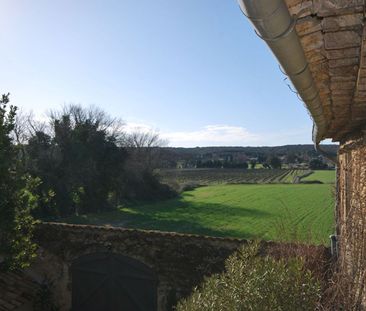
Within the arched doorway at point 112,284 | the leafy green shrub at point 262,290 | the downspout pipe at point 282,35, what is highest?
the downspout pipe at point 282,35

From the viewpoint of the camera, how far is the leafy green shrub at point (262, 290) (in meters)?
4.49

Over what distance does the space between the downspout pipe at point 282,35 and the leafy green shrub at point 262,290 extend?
2381 mm

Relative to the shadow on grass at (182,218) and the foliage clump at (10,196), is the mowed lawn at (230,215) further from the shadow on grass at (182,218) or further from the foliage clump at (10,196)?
the foliage clump at (10,196)

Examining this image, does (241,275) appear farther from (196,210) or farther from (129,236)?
(196,210)

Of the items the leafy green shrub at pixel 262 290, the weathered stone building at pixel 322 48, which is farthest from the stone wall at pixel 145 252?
the weathered stone building at pixel 322 48

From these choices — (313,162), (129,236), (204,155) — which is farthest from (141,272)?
(204,155)

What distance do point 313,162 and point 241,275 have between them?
91.7 m

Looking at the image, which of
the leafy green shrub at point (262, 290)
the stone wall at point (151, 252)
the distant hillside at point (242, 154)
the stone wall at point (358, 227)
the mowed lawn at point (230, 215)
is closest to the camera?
the leafy green shrub at point (262, 290)

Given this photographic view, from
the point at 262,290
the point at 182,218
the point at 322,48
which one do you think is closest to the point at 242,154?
the point at 182,218

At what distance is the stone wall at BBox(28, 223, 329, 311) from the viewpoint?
1173cm

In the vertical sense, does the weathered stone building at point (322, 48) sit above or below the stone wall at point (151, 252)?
above

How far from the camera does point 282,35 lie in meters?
2.14

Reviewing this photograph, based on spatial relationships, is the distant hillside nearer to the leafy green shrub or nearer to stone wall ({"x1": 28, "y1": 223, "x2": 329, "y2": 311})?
stone wall ({"x1": 28, "y1": 223, "x2": 329, "y2": 311})

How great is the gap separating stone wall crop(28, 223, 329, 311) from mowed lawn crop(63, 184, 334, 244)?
1252cm
